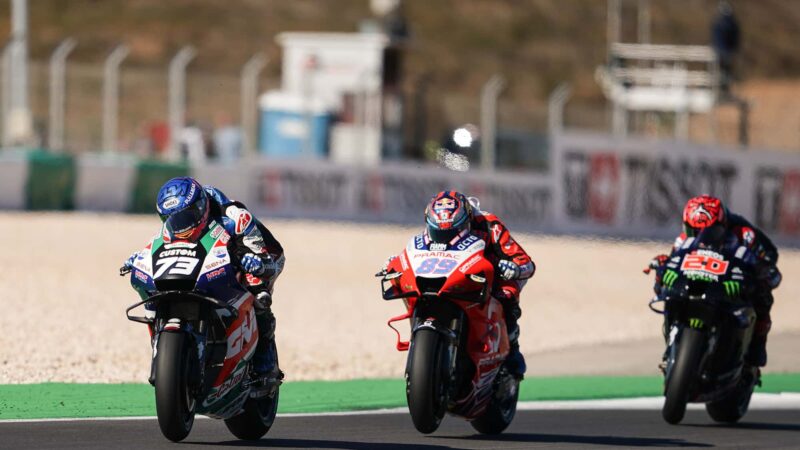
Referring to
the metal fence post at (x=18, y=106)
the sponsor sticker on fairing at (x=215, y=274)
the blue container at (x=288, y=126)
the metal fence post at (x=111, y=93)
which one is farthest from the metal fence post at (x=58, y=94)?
the sponsor sticker on fairing at (x=215, y=274)

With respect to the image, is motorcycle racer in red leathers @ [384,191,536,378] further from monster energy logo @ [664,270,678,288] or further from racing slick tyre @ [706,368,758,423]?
racing slick tyre @ [706,368,758,423]

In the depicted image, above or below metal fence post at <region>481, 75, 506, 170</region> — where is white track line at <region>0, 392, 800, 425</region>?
below

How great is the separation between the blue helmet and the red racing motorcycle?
1.46 meters

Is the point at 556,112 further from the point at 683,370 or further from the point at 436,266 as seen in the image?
the point at 436,266

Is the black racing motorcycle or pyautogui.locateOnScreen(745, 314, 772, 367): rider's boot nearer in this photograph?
the black racing motorcycle

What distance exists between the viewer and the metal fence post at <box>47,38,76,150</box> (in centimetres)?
2798

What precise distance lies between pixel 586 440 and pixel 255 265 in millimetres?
2857

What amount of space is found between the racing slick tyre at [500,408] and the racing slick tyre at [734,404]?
1.97 metres

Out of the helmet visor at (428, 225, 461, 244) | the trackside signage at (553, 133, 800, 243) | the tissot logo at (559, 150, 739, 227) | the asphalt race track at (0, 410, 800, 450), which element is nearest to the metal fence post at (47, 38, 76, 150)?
the trackside signage at (553, 133, 800, 243)

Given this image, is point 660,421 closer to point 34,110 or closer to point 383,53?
point 383,53

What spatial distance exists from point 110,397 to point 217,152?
21.3 m

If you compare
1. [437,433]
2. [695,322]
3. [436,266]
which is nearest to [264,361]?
[436,266]

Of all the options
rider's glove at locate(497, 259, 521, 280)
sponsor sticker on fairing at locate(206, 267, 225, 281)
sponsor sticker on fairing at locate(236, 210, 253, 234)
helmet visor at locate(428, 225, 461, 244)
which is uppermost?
sponsor sticker on fairing at locate(236, 210, 253, 234)

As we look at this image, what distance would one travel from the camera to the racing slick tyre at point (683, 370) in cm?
1141
